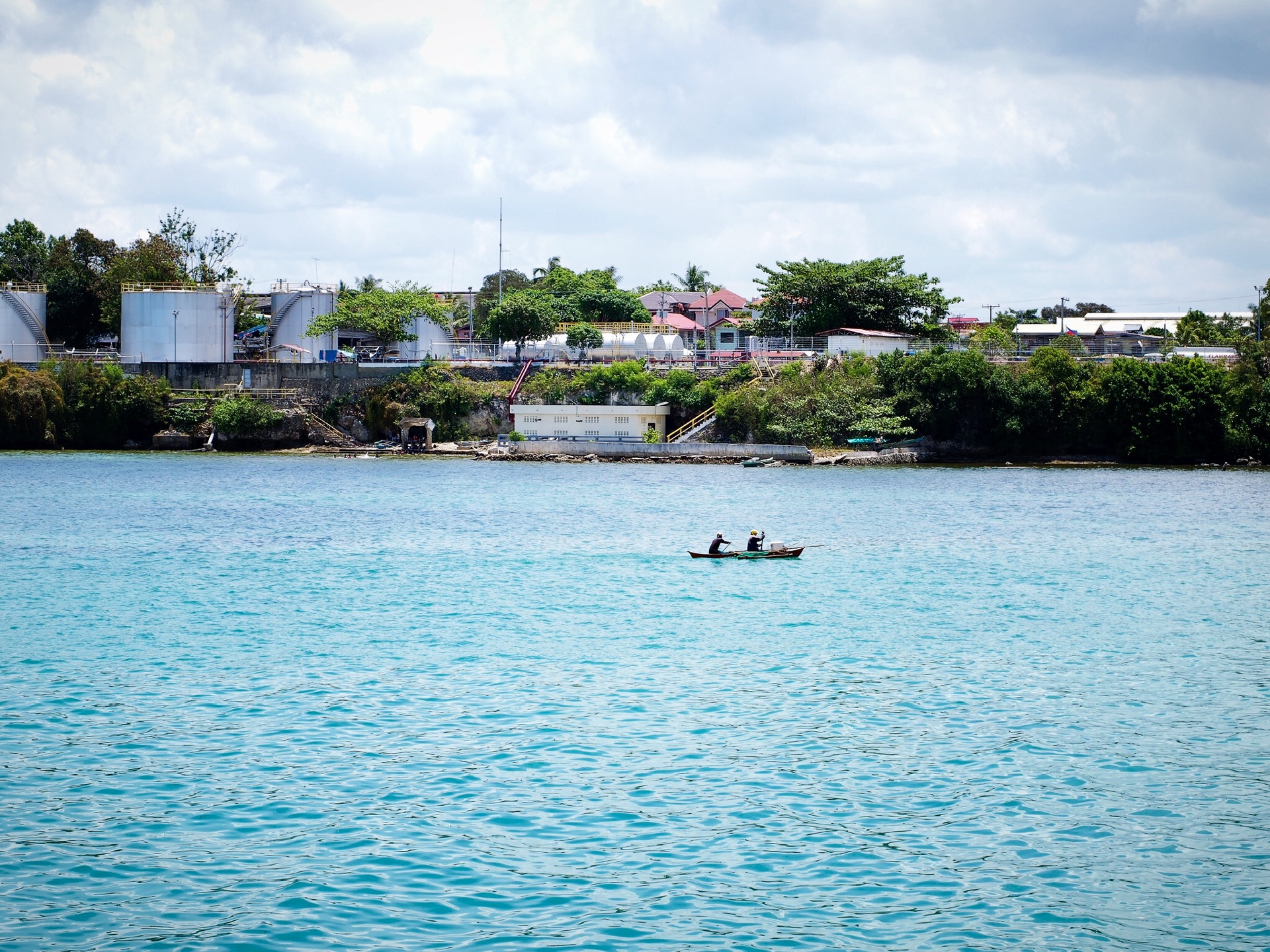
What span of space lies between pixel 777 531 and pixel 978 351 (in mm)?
43452

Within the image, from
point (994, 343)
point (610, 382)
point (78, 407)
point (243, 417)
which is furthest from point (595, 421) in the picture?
point (78, 407)

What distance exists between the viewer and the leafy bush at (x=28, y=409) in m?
80.3

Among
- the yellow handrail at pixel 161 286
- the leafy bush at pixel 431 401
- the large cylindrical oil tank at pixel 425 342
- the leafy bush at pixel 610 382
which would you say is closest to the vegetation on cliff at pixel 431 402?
the leafy bush at pixel 431 401

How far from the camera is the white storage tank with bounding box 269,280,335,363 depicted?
97062 mm

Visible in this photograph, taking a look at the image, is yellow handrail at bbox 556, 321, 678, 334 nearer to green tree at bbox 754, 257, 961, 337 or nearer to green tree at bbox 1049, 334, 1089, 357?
green tree at bbox 754, 257, 961, 337

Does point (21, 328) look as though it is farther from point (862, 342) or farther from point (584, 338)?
point (862, 342)

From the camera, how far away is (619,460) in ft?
256

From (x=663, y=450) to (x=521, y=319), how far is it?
19.0 meters

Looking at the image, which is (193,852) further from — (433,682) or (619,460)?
(619,460)

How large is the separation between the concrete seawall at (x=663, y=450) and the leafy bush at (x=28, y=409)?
32.0 meters

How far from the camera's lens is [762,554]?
1334 inches

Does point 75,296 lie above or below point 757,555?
above

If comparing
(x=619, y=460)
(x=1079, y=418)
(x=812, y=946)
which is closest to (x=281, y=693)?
(x=812, y=946)

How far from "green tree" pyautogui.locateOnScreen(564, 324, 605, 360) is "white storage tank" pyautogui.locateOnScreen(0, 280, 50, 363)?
3989 centimetres
